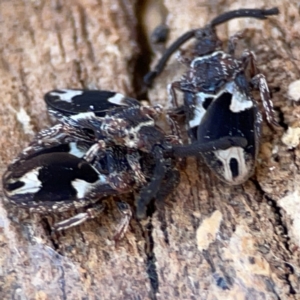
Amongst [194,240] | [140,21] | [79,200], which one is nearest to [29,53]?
[140,21]

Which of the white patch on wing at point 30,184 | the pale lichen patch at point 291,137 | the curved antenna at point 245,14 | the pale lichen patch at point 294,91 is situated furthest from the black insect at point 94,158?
the curved antenna at point 245,14

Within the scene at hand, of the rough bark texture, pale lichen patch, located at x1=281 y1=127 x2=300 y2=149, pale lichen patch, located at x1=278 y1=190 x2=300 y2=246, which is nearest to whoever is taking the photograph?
the rough bark texture

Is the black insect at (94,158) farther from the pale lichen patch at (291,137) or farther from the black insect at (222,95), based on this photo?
the pale lichen patch at (291,137)

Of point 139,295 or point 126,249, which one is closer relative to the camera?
point 139,295

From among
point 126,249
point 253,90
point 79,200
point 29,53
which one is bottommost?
point 126,249

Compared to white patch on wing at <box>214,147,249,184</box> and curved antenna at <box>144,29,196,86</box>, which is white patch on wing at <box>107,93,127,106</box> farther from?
white patch on wing at <box>214,147,249,184</box>

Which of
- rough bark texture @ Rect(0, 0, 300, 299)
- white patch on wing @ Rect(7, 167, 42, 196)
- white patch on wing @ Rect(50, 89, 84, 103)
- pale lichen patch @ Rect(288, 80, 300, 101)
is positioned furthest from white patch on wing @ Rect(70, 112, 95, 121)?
pale lichen patch @ Rect(288, 80, 300, 101)

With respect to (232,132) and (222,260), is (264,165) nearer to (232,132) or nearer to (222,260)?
(232,132)
